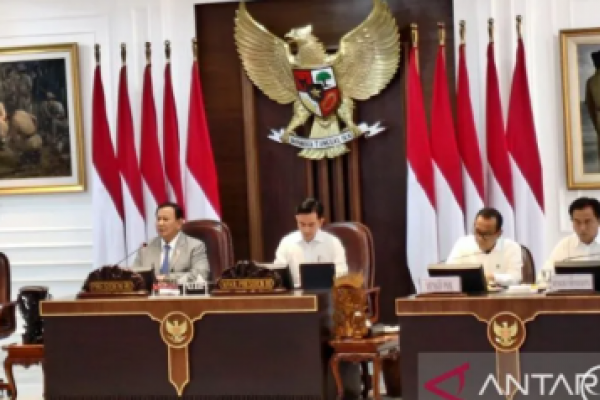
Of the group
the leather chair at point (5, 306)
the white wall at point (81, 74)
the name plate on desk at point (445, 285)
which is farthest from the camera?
the white wall at point (81, 74)

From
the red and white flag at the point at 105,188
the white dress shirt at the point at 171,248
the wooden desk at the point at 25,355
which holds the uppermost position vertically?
the red and white flag at the point at 105,188

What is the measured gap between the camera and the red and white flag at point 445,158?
6.99 metres

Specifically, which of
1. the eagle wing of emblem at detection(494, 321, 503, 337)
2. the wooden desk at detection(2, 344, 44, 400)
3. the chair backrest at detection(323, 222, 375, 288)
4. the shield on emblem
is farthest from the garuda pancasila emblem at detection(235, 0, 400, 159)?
the eagle wing of emblem at detection(494, 321, 503, 337)

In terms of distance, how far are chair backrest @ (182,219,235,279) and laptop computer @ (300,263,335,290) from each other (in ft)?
3.40

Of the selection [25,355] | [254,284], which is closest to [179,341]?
[254,284]

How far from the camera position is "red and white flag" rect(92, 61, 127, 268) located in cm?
747

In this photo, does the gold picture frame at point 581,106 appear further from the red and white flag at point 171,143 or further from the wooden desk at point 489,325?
the red and white flag at point 171,143

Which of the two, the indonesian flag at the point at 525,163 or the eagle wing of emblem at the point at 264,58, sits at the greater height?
the eagle wing of emblem at the point at 264,58

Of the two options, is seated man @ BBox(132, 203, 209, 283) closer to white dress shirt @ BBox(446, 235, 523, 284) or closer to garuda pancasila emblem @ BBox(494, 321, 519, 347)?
white dress shirt @ BBox(446, 235, 523, 284)

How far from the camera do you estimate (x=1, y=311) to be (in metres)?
6.29

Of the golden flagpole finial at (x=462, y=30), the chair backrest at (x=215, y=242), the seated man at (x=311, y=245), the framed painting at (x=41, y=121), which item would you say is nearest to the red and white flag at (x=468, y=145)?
the golden flagpole finial at (x=462, y=30)

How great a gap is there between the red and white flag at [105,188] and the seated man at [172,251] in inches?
47.7

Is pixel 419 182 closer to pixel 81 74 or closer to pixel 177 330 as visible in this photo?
pixel 177 330

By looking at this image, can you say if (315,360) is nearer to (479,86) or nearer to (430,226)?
(430,226)
